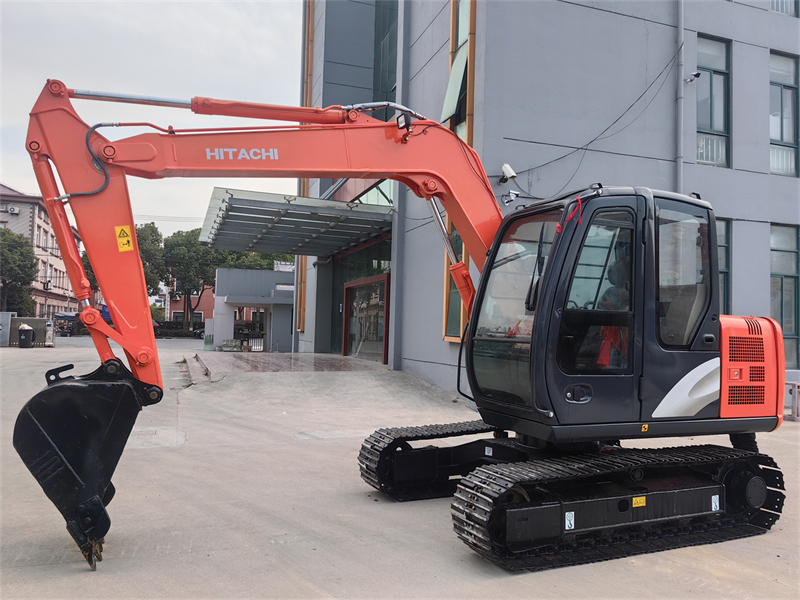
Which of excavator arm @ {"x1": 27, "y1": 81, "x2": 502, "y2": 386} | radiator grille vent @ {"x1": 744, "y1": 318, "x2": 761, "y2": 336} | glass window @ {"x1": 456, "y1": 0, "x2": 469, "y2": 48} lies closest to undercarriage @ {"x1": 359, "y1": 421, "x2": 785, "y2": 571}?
radiator grille vent @ {"x1": 744, "y1": 318, "x2": 761, "y2": 336}

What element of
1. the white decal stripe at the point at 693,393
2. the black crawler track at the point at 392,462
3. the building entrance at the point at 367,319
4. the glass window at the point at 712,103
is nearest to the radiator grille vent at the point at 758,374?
the white decal stripe at the point at 693,393

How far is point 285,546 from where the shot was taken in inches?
205

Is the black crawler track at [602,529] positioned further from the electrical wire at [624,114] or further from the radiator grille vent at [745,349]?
the electrical wire at [624,114]

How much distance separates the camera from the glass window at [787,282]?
1566 centimetres

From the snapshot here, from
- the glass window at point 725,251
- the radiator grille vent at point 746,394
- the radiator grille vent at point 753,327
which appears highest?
the glass window at point 725,251

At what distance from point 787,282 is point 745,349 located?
11874mm

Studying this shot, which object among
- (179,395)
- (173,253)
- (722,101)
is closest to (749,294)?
(722,101)

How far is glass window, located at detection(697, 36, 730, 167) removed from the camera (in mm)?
15070

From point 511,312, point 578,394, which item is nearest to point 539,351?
point 578,394

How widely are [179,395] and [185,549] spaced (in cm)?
970

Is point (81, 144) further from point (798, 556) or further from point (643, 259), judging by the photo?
point (798, 556)

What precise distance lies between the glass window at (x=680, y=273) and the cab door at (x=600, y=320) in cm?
30

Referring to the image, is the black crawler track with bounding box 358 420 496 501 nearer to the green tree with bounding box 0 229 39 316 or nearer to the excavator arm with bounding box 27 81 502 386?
the excavator arm with bounding box 27 81 502 386

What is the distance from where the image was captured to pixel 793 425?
41.6 feet
